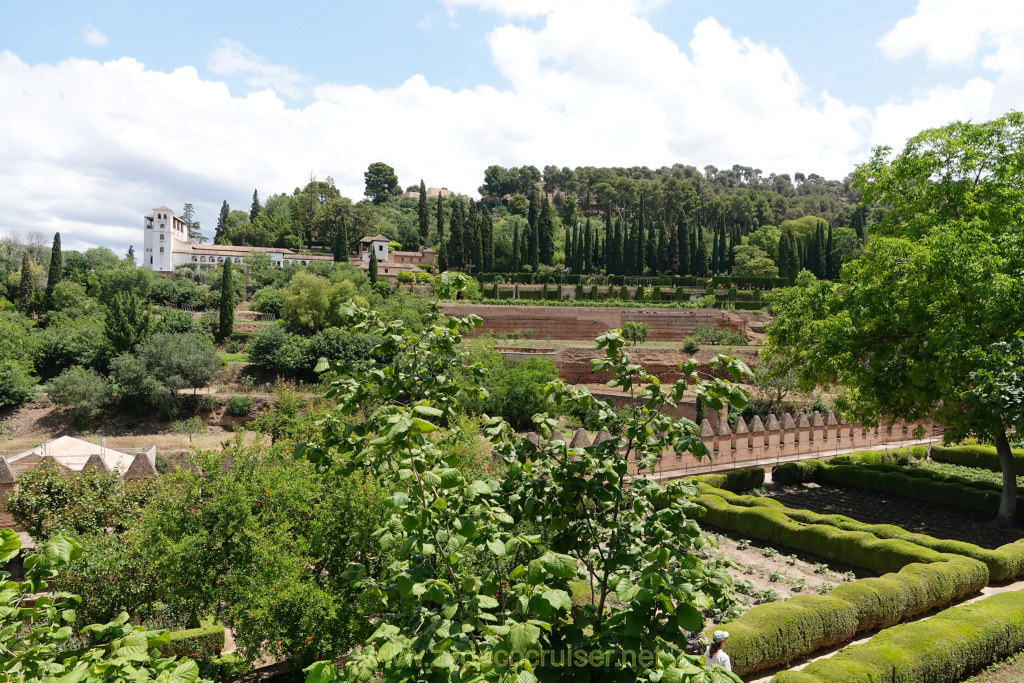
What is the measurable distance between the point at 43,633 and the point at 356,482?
417 cm

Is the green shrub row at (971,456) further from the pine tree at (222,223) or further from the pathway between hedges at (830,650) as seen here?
the pine tree at (222,223)

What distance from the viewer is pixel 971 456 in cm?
1794

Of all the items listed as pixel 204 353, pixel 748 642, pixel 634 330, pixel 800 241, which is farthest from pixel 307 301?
pixel 800 241

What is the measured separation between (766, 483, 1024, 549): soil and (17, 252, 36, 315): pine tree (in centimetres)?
5557

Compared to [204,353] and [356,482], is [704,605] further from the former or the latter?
[204,353]

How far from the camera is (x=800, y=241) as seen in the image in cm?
6956

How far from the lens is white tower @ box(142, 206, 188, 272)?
67.9m

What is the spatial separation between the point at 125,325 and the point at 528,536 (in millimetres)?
39463

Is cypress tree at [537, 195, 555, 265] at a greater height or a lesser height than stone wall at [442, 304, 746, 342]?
greater

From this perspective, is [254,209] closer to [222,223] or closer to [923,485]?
[222,223]

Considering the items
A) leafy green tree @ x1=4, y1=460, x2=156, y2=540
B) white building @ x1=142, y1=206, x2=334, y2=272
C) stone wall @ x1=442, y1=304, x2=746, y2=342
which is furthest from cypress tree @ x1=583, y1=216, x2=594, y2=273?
leafy green tree @ x1=4, y1=460, x2=156, y2=540

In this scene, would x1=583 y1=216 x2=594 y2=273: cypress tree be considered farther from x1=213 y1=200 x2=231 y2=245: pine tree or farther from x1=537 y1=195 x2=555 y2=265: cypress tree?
x1=213 y1=200 x2=231 y2=245: pine tree

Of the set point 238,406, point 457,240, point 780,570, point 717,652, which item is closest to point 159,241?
point 457,240

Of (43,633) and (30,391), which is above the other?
(43,633)
